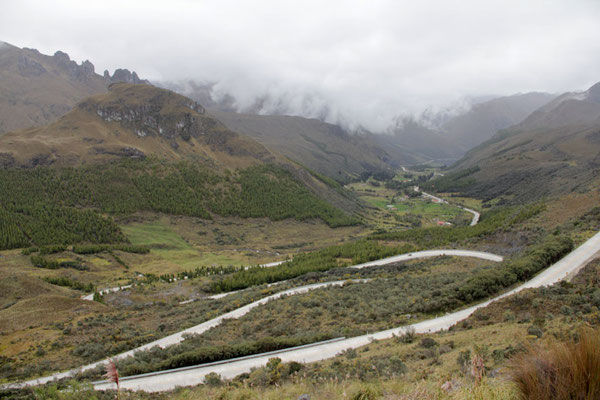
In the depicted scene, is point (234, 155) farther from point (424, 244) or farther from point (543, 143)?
point (543, 143)

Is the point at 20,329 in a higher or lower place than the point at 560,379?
lower

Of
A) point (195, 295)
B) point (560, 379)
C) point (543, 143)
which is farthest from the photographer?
point (543, 143)

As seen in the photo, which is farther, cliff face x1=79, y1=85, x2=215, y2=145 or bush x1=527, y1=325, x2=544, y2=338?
cliff face x1=79, y1=85, x2=215, y2=145

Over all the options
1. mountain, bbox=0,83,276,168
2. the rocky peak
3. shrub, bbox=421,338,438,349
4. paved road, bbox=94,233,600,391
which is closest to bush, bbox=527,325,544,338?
shrub, bbox=421,338,438,349

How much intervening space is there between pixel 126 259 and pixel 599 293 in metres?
64.8

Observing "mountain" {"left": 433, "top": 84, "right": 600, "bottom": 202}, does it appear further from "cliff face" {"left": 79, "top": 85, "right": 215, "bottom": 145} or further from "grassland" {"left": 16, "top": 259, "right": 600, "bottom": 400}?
"cliff face" {"left": 79, "top": 85, "right": 215, "bottom": 145}

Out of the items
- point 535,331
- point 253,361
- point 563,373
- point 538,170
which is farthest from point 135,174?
point 538,170

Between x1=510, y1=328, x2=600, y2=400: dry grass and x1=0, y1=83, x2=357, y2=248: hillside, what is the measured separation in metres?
71.9

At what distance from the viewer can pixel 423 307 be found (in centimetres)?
2167

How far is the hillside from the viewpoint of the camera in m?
69.8

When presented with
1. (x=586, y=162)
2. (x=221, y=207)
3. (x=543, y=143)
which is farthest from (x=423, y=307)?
(x=543, y=143)

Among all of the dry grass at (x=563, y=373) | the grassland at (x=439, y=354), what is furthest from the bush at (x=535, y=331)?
the dry grass at (x=563, y=373)

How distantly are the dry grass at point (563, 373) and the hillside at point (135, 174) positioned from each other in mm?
71865

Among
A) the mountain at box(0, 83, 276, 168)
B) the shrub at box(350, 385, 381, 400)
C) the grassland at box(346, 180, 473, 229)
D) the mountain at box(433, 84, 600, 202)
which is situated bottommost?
the grassland at box(346, 180, 473, 229)
